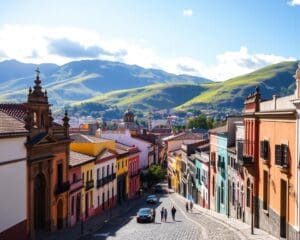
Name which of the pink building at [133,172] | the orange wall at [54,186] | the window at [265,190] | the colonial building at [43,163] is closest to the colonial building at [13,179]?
the colonial building at [43,163]

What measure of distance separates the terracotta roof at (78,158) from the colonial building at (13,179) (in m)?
11.6

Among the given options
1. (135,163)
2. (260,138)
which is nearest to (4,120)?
(260,138)

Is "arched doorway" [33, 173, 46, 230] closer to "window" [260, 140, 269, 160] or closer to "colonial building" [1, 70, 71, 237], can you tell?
"colonial building" [1, 70, 71, 237]

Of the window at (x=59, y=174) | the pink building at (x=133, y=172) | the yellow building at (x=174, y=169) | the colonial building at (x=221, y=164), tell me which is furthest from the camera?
the yellow building at (x=174, y=169)

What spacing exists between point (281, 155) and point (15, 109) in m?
19.1

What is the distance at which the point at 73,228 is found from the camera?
39.5 metres

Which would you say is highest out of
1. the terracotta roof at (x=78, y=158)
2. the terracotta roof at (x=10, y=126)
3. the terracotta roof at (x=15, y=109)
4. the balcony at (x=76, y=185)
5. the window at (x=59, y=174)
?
the terracotta roof at (x=15, y=109)

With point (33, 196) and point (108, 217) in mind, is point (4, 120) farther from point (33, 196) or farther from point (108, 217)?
point (108, 217)

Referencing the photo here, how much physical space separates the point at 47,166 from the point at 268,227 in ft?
49.1

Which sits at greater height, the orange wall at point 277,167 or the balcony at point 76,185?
the orange wall at point 277,167

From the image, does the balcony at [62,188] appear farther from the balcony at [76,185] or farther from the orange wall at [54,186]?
the balcony at [76,185]

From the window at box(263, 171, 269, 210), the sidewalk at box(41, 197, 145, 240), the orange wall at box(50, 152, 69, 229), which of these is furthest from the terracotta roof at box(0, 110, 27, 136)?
the window at box(263, 171, 269, 210)

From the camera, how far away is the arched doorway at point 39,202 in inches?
1363

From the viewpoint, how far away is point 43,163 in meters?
34.6
